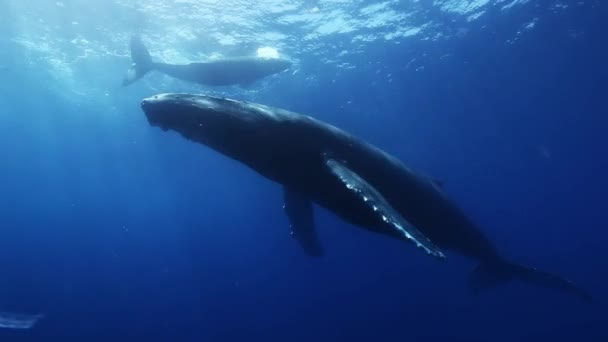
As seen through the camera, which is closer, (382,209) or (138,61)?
(382,209)

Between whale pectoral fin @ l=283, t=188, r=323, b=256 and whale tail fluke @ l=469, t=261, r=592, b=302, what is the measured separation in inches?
227

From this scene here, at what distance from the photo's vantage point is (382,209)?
15.1 feet

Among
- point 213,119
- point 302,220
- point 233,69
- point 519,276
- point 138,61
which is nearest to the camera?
point 213,119

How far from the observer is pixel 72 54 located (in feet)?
109

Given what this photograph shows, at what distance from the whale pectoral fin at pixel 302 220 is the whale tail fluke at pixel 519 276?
577 cm

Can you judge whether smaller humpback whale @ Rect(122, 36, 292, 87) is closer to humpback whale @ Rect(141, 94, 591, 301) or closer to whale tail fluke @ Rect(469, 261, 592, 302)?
whale tail fluke @ Rect(469, 261, 592, 302)

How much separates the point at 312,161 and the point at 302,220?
2.37 m

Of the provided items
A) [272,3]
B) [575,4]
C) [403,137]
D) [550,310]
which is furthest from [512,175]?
[272,3]

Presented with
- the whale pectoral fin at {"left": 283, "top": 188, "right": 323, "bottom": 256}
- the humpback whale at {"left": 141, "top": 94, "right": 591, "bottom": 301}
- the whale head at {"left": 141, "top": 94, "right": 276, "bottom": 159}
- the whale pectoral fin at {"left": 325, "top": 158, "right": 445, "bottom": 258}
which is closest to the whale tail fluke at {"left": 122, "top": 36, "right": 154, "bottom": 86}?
the whale pectoral fin at {"left": 283, "top": 188, "right": 323, "bottom": 256}

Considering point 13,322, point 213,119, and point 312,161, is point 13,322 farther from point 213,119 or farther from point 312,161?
point 312,161

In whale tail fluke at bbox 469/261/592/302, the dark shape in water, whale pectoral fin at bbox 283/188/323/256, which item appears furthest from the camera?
the dark shape in water

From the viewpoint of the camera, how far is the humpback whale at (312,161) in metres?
4.86

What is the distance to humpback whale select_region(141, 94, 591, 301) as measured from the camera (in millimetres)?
4859

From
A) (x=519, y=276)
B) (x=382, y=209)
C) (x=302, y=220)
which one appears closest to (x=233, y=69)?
(x=302, y=220)
